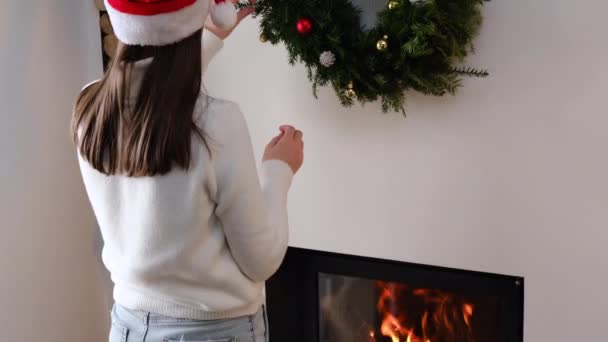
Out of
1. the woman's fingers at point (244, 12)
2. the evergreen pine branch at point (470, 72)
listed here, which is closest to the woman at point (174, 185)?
the woman's fingers at point (244, 12)

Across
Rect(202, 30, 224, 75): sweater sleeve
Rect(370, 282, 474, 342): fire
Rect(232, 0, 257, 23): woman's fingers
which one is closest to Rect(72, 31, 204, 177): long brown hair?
Rect(202, 30, 224, 75): sweater sleeve

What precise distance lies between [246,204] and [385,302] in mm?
686

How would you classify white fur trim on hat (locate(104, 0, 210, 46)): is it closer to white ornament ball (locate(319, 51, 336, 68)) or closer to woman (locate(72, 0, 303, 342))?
woman (locate(72, 0, 303, 342))

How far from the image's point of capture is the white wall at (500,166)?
1.32m

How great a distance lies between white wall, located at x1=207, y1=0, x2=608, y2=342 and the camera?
4.34 feet

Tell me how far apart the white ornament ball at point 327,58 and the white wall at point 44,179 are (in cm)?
75

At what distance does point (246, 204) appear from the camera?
3.24 feet

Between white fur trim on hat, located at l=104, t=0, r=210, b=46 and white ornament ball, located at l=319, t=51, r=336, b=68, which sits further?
white ornament ball, located at l=319, t=51, r=336, b=68

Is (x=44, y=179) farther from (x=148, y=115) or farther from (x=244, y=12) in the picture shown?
(x=148, y=115)

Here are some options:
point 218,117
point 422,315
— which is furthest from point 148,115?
point 422,315

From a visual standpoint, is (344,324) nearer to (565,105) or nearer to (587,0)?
(565,105)

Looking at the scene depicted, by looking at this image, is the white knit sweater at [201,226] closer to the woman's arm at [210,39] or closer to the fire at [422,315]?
the woman's arm at [210,39]

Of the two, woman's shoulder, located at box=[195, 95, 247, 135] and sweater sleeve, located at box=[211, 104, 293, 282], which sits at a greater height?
woman's shoulder, located at box=[195, 95, 247, 135]

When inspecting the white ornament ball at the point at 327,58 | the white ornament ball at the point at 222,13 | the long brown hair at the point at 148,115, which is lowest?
the long brown hair at the point at 148,115
